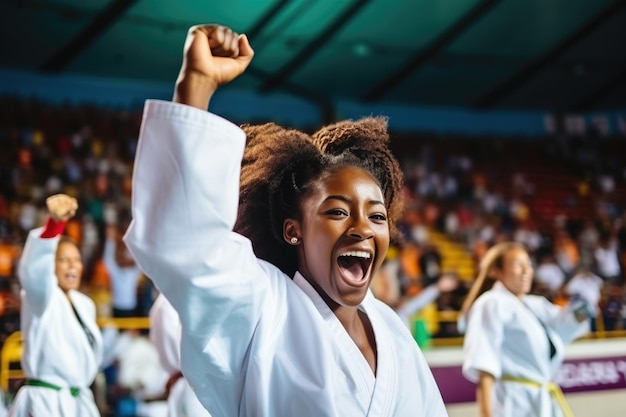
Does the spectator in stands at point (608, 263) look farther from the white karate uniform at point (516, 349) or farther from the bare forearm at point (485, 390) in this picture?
the bare forearm at point (485, 390)

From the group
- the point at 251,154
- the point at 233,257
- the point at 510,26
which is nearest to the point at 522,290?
the point at 251,154

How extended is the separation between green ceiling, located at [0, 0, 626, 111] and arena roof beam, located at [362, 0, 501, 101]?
2 centimetres

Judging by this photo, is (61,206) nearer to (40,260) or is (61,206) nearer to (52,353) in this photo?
(40,260)

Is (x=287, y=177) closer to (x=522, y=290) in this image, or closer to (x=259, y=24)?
(x=522, y=290)

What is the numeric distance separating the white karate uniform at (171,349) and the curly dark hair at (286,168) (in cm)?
289

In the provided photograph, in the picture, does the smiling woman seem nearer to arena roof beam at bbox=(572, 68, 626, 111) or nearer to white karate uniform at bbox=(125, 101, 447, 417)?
white karate uniform at bbox=(125, 101, 447, 417)

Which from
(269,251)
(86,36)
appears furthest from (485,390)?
(86,36)

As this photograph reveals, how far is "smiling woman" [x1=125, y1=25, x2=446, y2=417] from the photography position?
1648 millimetres

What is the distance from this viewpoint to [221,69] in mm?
1701

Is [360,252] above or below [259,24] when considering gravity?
below

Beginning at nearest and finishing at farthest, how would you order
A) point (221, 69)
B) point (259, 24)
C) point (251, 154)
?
point (221, 69) < point (251, 154) < point (259, 24)

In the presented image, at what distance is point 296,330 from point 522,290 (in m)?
3.41

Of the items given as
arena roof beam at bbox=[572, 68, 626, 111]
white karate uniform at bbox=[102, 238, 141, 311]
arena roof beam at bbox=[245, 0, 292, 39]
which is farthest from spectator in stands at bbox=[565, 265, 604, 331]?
arena roof beam at bbox=[572, 68, 626, 111]

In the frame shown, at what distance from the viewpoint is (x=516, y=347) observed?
4.88 m
